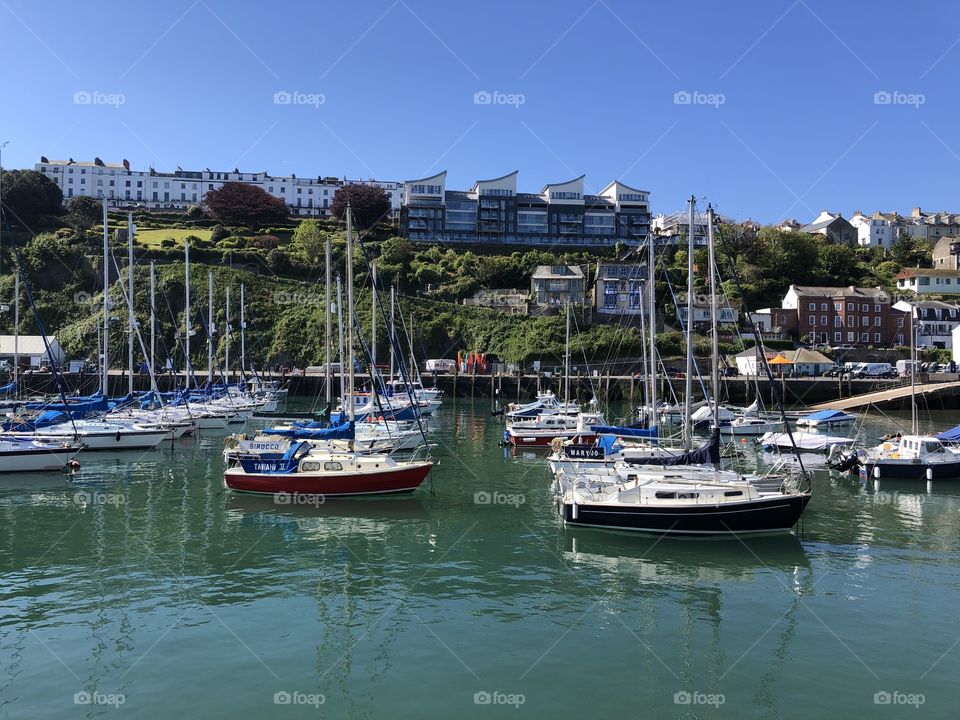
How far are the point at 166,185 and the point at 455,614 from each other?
164 meters

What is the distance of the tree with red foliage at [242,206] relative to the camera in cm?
13138

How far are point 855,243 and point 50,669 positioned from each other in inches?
6572

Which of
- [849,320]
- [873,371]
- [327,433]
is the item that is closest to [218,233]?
[327,433]

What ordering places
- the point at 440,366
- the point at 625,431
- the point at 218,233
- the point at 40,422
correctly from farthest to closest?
the point at 218,233 < the point at 440,366 < the point at 625,431 < the point at 40,422

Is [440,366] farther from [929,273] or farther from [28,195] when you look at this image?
[28,195]

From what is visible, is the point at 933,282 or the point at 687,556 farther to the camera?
the point at 933,282

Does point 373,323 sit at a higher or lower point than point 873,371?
higher

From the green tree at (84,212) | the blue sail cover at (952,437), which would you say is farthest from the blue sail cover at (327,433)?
the green tree at (84,212)

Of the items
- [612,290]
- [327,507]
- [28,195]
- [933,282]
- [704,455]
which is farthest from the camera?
[28,195]

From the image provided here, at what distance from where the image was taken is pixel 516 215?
134875mm

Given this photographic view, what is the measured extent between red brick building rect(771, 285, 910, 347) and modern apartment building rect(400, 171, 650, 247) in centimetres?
3814

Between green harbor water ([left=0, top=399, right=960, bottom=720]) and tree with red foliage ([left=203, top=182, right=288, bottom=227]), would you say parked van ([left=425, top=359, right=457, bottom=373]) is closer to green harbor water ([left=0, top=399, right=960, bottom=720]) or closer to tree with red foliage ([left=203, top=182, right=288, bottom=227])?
green harbor water ([left=0, top=399, right=960, bottom=720])

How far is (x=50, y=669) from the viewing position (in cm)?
1470

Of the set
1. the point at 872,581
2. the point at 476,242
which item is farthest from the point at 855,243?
the point at 872,581
